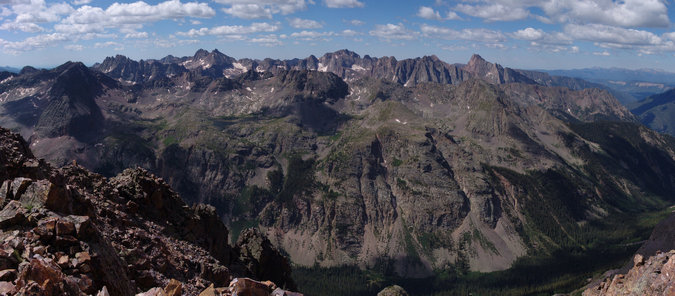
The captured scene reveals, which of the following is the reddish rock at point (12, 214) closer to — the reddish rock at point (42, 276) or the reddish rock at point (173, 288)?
the reddish rock at point (42, 276)

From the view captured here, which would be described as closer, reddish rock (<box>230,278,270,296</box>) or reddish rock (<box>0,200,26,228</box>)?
reddish rock (<box>0,200,26,228</box>)

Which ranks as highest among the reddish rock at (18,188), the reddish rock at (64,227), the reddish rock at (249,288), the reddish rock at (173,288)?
the reddish rock at (18,188)

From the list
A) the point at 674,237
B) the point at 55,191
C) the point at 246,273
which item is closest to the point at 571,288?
the point at 674,237

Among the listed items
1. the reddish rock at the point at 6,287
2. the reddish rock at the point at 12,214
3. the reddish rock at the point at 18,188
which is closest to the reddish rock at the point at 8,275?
the reddish rock at the point at 6,287

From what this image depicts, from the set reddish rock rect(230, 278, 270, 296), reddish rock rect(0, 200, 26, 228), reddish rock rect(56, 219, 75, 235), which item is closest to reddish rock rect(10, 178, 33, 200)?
reddish rock rect(0, 200, 26, 228)

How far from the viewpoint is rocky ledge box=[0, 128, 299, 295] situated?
21.0m

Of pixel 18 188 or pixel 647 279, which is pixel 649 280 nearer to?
pixel 647 279

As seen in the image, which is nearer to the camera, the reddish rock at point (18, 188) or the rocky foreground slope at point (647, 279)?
the reddish rock at point (18, 188)

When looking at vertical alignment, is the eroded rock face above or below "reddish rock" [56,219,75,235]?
below

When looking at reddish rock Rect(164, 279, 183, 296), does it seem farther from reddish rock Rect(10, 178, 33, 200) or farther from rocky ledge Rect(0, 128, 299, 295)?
reddish rock Rect(10, 178, 33, 200)

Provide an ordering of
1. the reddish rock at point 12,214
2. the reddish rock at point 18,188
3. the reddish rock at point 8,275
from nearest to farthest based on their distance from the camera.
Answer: the reddish rock at point 8,275, the reddish rock at point 12,214, the reddish rock at point 18,188

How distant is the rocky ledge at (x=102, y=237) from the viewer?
827 inches

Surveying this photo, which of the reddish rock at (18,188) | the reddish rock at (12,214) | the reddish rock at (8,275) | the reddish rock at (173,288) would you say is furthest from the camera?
the reddish rock at (18,188)

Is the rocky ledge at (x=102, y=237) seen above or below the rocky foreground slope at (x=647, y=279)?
above
